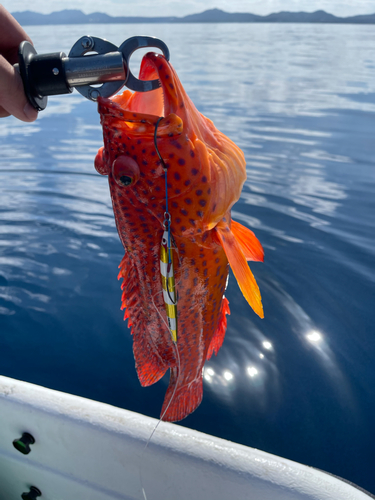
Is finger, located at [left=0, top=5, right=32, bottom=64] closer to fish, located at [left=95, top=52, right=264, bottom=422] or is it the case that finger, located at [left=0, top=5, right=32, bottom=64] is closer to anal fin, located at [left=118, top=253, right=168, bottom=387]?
fish, located at [left=95, top=52, right=264, bottom=422]

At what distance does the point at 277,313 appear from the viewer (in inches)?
139

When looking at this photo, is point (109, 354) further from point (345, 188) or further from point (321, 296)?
point (345, 188)

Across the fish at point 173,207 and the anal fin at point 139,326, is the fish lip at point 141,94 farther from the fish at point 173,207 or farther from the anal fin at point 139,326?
the anal fin at point 139,326

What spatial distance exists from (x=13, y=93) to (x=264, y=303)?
2972 millimetres

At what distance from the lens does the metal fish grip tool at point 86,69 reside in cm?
132

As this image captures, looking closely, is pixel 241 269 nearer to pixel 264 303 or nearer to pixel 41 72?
pixel 41 72

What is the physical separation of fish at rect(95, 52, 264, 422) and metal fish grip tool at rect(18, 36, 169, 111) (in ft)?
0.23

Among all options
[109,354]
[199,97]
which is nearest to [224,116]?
[199,97]

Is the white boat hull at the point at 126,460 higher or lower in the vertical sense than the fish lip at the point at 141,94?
lower

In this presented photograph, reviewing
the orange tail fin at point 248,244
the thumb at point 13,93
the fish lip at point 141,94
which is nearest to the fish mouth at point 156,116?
the fish lip at point 141,94

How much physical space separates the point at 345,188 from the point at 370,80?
46.4 ft

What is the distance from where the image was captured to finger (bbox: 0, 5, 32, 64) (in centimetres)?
158

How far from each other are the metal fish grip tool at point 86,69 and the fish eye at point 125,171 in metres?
0.26

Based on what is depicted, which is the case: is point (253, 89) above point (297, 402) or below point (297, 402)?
above
